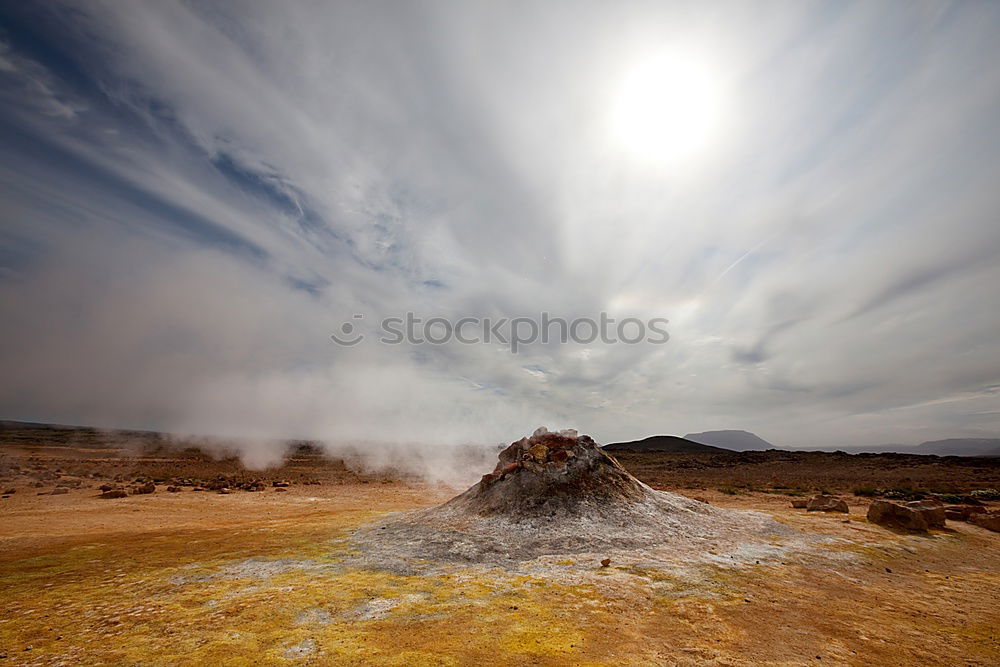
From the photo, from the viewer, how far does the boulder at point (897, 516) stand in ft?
43.9

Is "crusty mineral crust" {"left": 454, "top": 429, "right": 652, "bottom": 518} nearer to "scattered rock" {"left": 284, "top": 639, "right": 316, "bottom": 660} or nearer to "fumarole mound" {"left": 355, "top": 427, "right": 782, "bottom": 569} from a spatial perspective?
"fumarole mound" {"left": 355, "top": 427, "right": 782, "bottom": 569}

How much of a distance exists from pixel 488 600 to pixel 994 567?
13.0 meters

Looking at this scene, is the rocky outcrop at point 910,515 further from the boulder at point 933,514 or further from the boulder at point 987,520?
the boulder at point 987,520

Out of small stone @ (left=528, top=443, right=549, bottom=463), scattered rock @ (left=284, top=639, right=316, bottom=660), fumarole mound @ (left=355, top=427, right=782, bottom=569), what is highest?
small stone @ (left=528, top=443, right=549, bottom=463)

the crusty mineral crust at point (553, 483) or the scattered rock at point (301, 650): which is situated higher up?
Result: the crusty mineral crust at point (553, 483)

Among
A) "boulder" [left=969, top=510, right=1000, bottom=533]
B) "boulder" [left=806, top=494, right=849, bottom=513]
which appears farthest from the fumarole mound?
"boulder" [left=969, top=510, right=1000, bottom=533]

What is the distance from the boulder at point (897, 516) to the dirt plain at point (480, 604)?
755 millimetres

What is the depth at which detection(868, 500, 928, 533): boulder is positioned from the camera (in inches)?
526

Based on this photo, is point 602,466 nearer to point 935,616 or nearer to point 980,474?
point 935,616

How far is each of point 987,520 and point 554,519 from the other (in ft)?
52.5

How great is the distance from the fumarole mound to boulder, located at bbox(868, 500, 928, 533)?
4087mm

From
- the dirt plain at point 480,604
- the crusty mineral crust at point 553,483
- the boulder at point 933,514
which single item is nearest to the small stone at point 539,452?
the crusty mineral crust at point 553,483

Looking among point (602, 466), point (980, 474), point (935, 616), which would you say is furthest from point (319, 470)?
point (980, 474)

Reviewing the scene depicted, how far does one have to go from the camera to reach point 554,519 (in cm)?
1192
